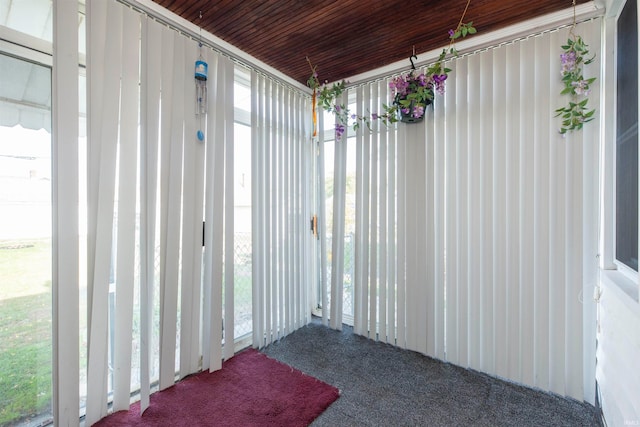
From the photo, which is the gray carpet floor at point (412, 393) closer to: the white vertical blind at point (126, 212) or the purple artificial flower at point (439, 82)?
the white vertical blind at point (126, 212)

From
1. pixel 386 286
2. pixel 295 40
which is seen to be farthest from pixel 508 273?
pixel 295 40

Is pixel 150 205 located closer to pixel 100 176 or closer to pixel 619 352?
pixel 100 176

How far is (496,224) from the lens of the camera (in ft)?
6.46

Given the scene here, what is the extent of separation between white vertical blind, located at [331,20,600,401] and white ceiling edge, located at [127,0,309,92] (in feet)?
3.08

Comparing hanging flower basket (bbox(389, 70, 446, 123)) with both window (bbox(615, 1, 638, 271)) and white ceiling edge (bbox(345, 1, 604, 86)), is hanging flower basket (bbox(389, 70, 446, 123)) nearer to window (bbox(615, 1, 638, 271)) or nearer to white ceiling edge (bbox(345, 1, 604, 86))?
white ceiling edge (bbox(345, 1, 604, 86))

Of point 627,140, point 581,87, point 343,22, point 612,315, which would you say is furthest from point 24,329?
point 581,87

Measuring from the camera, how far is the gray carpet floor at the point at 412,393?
1.59m

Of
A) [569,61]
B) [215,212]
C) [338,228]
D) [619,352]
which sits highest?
[569,61]

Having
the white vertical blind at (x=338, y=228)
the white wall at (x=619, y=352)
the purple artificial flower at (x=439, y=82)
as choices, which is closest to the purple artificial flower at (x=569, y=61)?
the purple artificial flower at (x=439, y=82)

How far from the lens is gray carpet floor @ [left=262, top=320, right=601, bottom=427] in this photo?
5.22 feet

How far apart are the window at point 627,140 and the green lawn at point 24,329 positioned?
117 inches

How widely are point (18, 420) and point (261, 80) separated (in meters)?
2.67

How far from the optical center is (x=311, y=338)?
2578 mm

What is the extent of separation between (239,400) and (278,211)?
1461 mm
